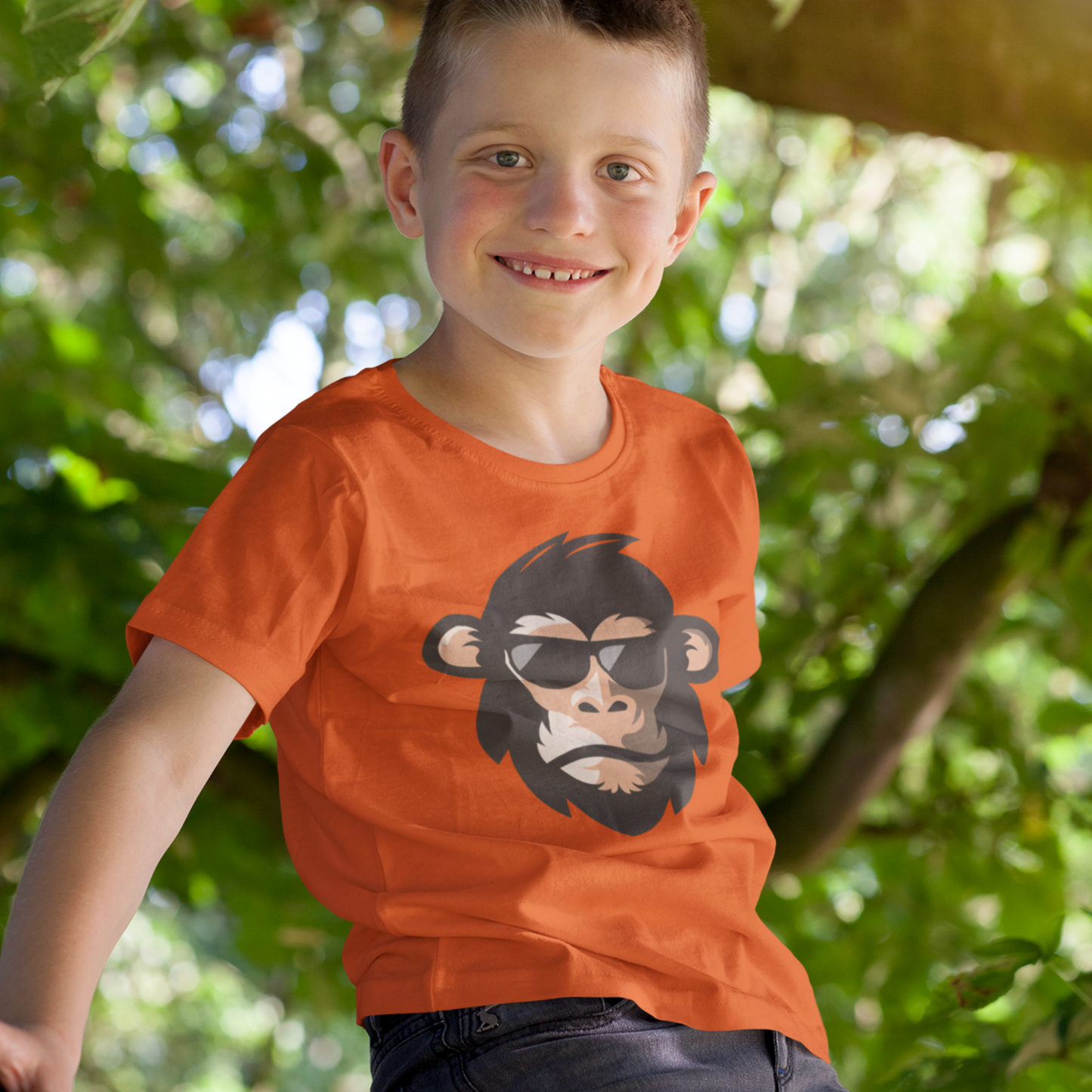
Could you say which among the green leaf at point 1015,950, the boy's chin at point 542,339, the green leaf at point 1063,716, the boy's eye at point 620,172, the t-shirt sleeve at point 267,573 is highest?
the boy's eye at point 620,172

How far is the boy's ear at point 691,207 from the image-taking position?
2.81ft

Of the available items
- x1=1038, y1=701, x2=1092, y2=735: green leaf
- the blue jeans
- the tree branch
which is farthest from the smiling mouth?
x1=1038, y1=701, x2=1092, y2=735: green leaf

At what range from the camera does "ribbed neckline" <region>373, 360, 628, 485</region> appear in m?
0.76

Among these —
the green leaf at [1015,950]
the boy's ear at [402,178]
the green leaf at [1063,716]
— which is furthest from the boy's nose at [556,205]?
the green leaf at [1063,716]

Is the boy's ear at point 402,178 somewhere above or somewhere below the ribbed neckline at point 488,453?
above

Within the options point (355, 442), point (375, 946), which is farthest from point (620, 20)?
point (375, 946)

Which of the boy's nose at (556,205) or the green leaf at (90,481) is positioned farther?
the green leaf at (90,481)

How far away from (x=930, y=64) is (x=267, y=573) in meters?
1.07

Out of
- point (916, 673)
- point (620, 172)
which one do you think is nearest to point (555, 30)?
point (620, 172)

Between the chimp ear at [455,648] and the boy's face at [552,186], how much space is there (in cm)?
18

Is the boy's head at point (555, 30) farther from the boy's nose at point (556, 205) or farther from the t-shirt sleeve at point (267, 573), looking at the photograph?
the t-shirt sleeve at point (267, 573)

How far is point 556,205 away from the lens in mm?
709

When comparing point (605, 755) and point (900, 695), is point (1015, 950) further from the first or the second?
point (900, 695)

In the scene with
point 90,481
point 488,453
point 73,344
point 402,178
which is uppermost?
point 402,178
